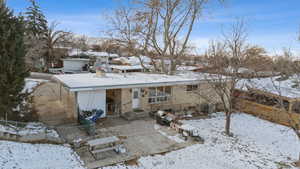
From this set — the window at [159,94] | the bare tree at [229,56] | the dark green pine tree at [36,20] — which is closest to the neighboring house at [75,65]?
the dark green pine tree at [36,20]

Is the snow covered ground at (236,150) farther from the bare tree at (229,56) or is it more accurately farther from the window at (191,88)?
the window at (191,88)

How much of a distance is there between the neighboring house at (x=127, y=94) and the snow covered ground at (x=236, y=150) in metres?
2.40

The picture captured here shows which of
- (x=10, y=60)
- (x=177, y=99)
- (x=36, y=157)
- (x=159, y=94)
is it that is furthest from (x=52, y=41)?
(x=36, y=157)

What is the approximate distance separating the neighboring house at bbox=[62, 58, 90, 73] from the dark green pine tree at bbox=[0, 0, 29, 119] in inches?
1072

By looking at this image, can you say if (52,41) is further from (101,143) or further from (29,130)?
(101,143)

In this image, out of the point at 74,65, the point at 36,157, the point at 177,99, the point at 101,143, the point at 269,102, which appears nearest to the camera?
the point at 36,157

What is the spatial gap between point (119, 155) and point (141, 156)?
0.91 m

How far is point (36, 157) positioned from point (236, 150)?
28.6 feet

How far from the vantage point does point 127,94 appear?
1318cm

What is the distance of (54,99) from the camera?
16.6 metres

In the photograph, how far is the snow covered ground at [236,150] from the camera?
26.5 feet

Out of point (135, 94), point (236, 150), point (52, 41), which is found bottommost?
point (236, 150)

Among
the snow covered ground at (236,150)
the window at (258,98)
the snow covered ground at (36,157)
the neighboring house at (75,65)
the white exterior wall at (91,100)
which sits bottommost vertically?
the snow covered ground at (236,150)

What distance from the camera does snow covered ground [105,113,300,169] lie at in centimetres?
807
